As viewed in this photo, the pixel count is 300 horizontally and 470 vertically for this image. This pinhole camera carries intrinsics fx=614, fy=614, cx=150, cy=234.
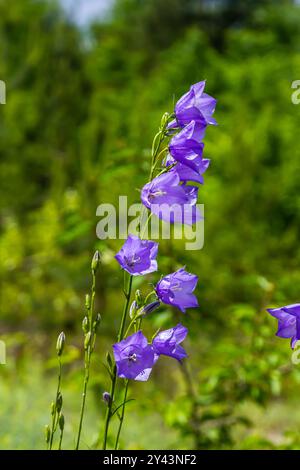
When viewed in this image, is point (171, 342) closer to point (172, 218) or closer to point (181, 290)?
point (181, 290)

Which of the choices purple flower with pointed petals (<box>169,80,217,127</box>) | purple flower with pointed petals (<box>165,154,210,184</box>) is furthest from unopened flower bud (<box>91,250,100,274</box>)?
purple flower with pointed petals (<box>169,80,217,127</box>)

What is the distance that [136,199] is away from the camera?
2.63 metres

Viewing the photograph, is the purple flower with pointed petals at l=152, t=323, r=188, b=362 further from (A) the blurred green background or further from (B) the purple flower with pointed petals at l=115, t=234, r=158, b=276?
(A) the blurred green background

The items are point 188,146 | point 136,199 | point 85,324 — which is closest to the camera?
point 188,146

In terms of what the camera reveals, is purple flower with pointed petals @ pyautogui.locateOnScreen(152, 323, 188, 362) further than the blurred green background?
No

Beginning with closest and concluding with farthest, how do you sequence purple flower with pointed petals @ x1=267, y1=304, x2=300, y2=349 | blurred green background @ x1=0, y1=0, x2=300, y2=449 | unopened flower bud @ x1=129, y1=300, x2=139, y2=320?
purple flower with pointed petals @ x1=267, y1=304, x2=300, y2=349, unopened flower bud @ x1=129, y1=300, x2=139, y2=320, blurred green background @ x1=0, y1=0, x2=300, y2=449

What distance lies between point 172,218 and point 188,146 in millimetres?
155

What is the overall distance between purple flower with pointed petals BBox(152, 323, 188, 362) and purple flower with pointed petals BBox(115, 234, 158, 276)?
14 centimetres

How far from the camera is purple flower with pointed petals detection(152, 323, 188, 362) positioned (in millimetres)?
1312

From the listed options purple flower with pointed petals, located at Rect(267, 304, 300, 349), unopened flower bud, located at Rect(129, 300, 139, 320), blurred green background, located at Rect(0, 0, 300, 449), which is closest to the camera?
purple flower with pointed petals, located at Rect(267, 304, 300, 349)

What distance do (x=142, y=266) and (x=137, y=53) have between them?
19231mm

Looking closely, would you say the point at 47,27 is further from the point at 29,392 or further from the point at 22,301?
the point at 29,392

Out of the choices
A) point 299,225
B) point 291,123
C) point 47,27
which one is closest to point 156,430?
point 299,225

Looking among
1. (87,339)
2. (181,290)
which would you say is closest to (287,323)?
(181,290)
